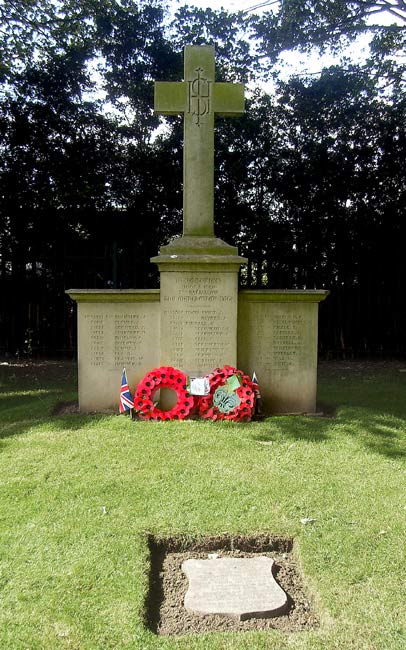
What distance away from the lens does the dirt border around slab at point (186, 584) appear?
2.33m

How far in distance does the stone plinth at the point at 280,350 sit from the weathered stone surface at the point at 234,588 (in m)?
3.49

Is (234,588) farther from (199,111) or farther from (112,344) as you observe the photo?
(199,111)

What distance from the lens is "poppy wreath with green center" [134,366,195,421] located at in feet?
18.7

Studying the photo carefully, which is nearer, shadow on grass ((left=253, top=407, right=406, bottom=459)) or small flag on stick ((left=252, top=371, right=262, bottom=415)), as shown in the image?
shadow on grass ((left=253, top=407, right=406, bottom=459))

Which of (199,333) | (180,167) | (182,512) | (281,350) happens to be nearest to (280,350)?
(281,350)

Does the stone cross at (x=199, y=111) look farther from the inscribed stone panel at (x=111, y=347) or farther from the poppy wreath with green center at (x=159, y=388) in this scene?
the poppy wreath with green center at (x=159, y=388)

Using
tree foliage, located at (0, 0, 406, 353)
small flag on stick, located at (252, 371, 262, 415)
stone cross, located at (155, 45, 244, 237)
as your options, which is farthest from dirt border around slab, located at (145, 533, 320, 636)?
tree foliage, located at (0, 0, 406, 353)

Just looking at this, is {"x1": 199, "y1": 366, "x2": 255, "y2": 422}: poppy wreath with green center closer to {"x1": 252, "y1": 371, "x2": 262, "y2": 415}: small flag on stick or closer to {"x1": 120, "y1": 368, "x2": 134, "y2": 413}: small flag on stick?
{"x1": 252, "y1": 371, "x2": 262, "y2": 415}: small flag on stick

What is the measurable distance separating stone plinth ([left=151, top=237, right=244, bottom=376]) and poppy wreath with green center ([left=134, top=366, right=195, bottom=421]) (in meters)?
0.23

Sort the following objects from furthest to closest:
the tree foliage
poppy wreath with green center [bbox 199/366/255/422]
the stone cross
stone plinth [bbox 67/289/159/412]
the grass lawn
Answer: the tree foliage → the stone cross → stone plinth [bbox 67/289/159/412] → poppy wreath with green center [bbox 199/366/255/422] → the grass lawn

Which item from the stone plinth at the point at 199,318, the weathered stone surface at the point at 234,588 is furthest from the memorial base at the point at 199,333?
the weathered stone surface at the point at 234,588

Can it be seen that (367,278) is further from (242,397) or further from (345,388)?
(242,397)

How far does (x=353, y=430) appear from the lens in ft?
17.1

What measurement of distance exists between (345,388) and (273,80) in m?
7.59
